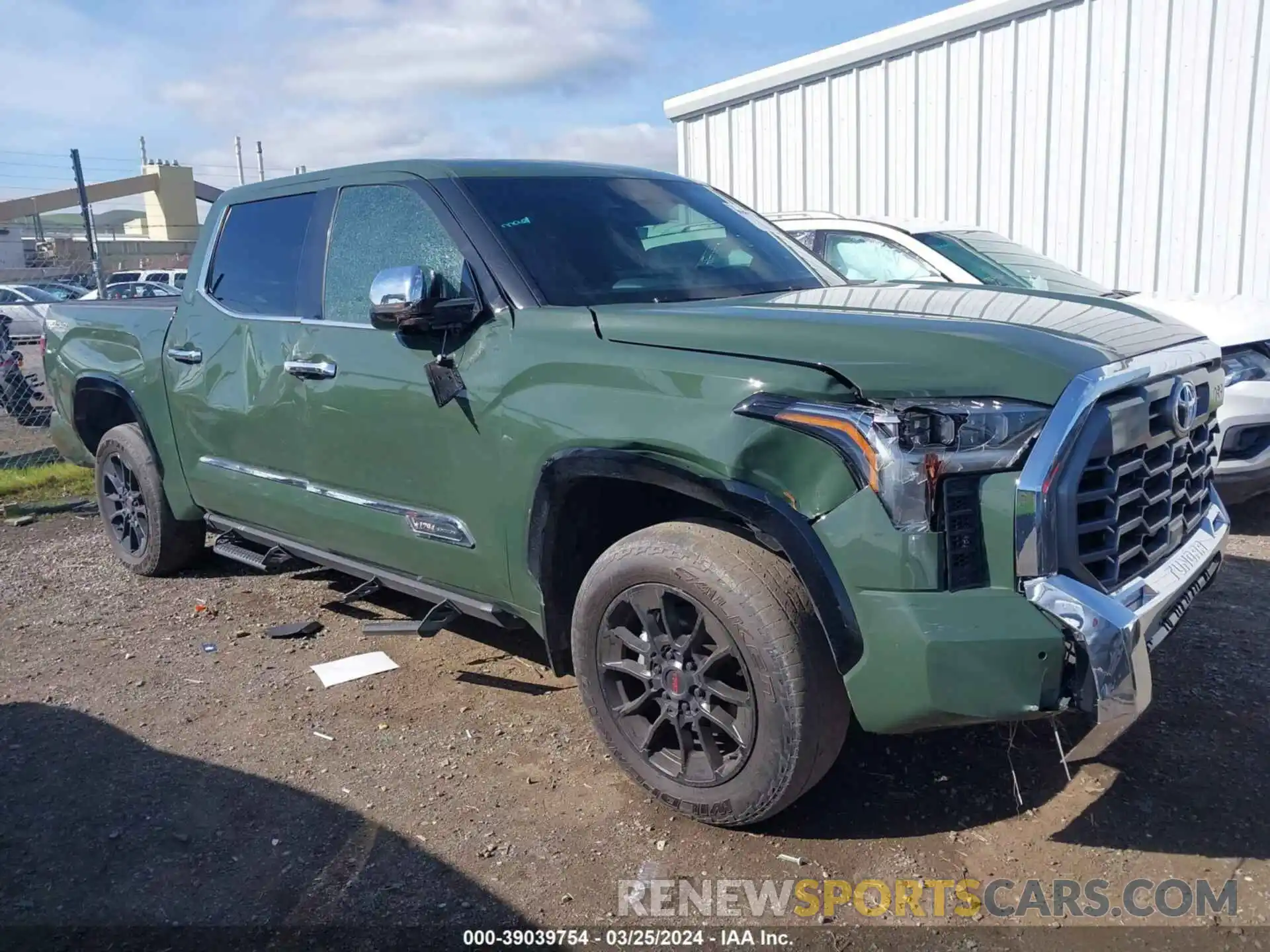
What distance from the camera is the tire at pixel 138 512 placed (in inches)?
212

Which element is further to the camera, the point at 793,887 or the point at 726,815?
the point at 726,815

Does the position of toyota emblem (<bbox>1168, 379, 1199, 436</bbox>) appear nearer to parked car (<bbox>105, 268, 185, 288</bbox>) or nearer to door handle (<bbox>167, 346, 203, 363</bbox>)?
door handle (<bbox>167, 346, 203, 363</bbox>)

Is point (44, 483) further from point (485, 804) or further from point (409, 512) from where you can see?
point (485, 804)

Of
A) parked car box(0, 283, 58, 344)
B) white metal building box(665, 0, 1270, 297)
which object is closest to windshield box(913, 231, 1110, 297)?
white metal building box(665, 0, 1270, 297)

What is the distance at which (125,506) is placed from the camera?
18.9 ft

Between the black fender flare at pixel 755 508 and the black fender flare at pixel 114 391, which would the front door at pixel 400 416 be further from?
the black fender flare at pixel 114 391

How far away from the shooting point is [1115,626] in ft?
7.86

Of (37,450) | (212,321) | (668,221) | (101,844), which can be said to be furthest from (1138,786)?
(37,450)

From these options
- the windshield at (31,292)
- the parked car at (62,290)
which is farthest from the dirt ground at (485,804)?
the parked car at (62,290)

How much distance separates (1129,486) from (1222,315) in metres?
4.03

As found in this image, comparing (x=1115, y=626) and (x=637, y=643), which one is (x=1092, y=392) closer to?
(x=1115, y=626)

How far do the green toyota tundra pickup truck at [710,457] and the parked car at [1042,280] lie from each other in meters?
2.40

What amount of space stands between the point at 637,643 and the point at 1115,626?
1279 millimetres

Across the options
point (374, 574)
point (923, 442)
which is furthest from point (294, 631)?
point (923, 442)
